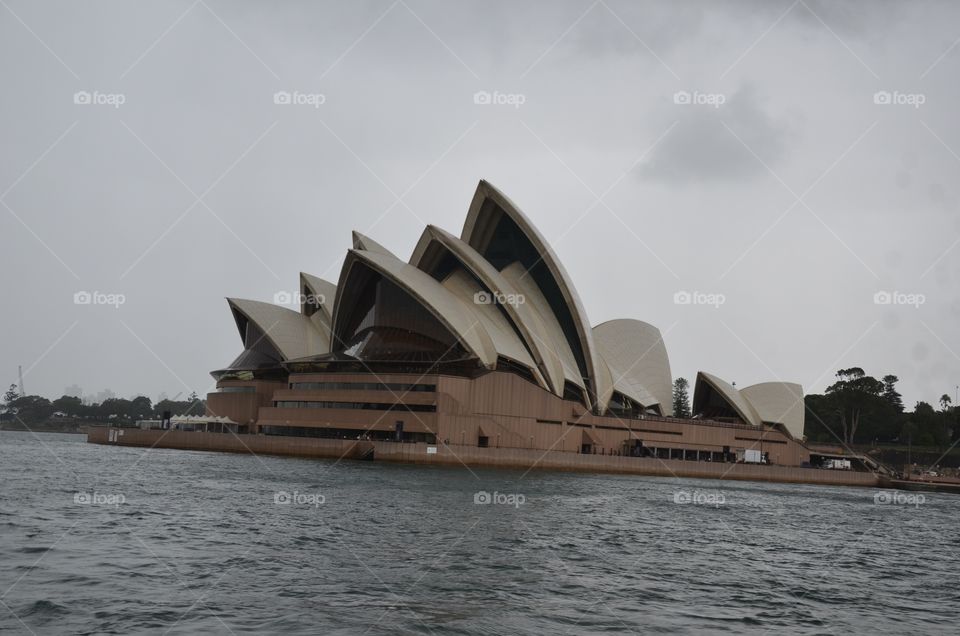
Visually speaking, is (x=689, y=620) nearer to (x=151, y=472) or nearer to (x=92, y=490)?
(x=92, y=490)

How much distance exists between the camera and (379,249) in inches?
2896

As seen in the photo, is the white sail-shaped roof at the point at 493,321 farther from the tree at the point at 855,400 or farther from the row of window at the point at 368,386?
the tree at the point at 855,400

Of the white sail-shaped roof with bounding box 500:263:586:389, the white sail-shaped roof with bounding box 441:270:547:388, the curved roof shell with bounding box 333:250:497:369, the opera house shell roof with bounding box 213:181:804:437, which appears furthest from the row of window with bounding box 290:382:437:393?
the white sail-shaped roof with bounding box 500:263:586:389

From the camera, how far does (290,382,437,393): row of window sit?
6450 cm

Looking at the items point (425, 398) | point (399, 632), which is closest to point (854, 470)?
point (425, 398)

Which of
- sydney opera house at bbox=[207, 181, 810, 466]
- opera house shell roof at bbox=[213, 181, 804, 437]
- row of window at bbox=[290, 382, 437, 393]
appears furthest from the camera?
opera house shell roof at bbox=[213, 181, 804, 437]

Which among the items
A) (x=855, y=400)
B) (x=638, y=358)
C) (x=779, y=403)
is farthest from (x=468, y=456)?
(x=855, y=400)

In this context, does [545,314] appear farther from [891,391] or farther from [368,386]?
[891,391]

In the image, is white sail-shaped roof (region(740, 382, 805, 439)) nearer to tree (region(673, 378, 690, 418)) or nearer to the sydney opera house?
the sydney opera house

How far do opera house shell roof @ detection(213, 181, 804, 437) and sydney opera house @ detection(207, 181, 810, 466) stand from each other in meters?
0.13

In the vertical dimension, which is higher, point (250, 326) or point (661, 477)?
point (250, 326)

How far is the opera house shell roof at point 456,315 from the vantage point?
2648 inches

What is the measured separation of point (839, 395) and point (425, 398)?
94.1 meters

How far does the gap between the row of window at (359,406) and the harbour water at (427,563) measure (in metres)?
24.5
